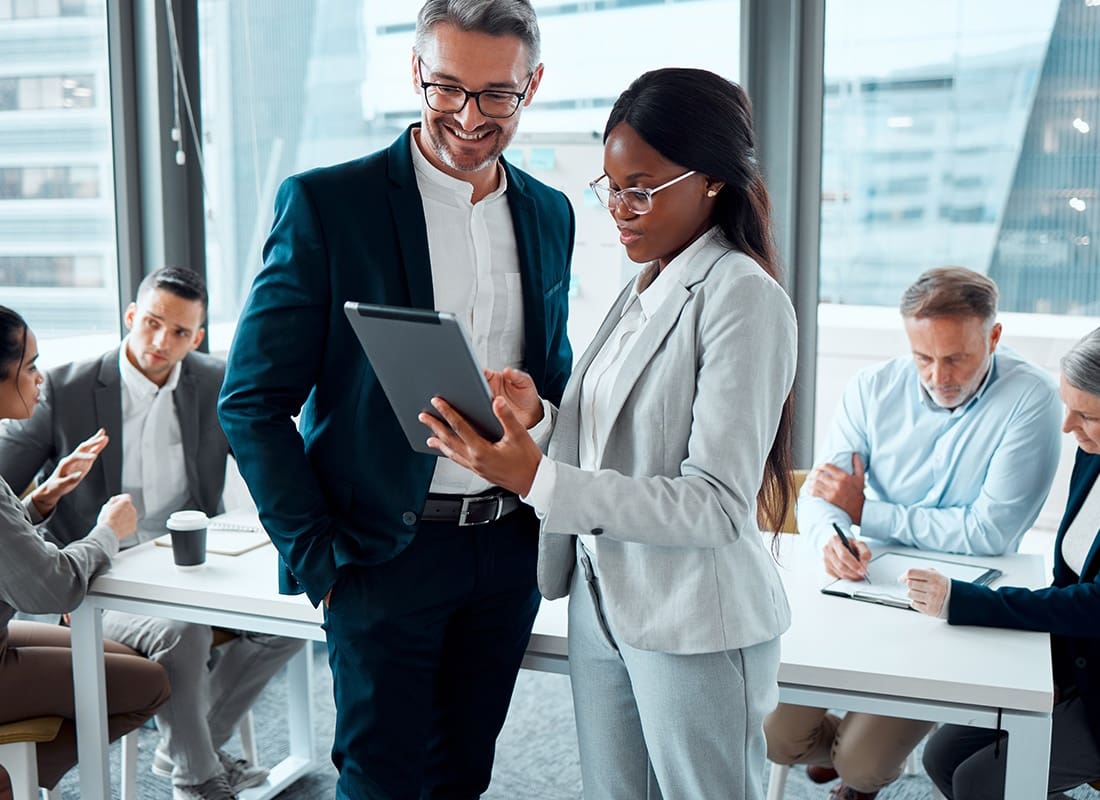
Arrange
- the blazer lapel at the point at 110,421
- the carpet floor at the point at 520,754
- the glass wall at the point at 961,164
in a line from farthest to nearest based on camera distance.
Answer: the glass wall at the point at 961,164 < the carpet floor at the point at 520,754 < the blazer lapel at the point at 110,421

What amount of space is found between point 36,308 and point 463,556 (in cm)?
213

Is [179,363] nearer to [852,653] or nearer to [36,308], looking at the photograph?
[36,308]

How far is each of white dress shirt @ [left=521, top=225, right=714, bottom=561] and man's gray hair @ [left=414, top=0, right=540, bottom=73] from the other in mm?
432

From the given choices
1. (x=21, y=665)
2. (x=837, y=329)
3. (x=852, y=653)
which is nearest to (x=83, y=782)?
(x=21, y=665)

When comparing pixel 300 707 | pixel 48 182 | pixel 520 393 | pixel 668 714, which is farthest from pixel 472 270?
pixel 48 182

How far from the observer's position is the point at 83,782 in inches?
91.4

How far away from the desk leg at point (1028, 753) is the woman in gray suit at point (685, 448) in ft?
1.44

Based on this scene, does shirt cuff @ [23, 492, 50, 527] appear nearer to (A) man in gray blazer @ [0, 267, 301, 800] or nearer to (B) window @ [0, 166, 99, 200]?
(A) man in gray blazer @ [0, 267, 301, 800]

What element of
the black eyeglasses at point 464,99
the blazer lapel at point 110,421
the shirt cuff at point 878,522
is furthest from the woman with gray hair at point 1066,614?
the blazer lapel at point 110,421

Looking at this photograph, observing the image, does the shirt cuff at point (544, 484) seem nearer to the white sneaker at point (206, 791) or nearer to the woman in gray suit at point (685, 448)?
the woman in gray suit at point (685, 448)

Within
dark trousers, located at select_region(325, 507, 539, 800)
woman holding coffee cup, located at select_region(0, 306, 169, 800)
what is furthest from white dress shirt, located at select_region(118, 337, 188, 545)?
dark trousers, located at select_region(325, 507, 539, 800)

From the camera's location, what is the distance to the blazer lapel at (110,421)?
109 inches

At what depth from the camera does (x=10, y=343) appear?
224 cm

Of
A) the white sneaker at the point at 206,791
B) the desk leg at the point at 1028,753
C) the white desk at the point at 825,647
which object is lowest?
the white sneaker at the point at 206,791
